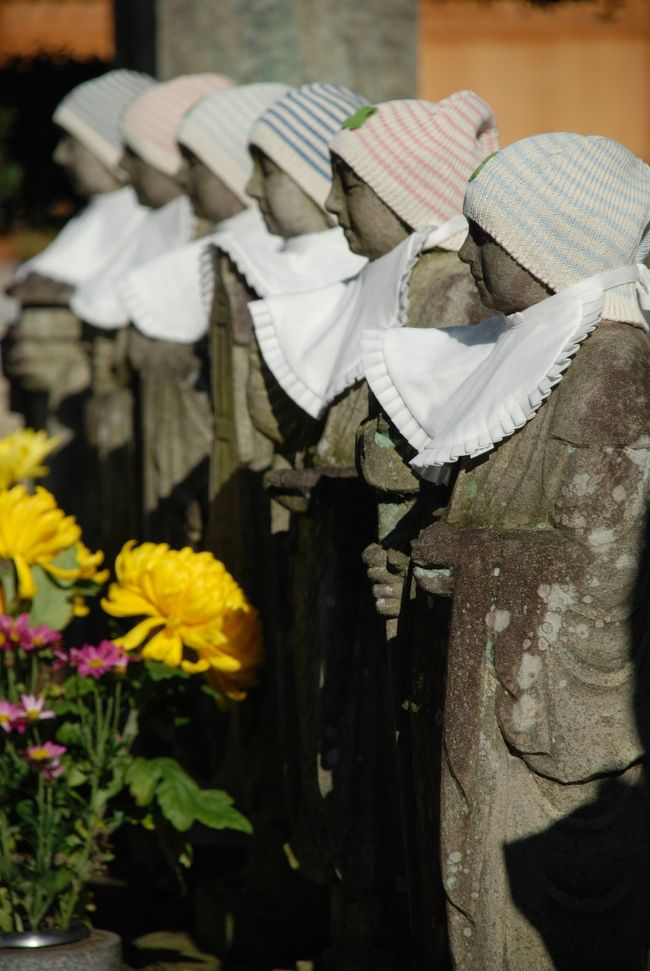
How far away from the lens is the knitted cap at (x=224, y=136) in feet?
27.1

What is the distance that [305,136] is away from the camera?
7.00 meters

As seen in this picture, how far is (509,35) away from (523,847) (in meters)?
13.5

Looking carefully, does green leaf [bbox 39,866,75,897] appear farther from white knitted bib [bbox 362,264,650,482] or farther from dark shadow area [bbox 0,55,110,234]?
dark shadow area [bbox 0,55,110,234]

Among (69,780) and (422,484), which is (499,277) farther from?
(69,780)

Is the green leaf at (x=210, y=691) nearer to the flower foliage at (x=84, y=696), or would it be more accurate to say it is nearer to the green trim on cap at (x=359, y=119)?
the flower foliage at (x=84, y=696)

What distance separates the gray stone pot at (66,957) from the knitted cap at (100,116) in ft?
18.5

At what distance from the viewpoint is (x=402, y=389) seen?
5.16m

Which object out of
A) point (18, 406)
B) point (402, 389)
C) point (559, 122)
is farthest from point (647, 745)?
point (559, 122)

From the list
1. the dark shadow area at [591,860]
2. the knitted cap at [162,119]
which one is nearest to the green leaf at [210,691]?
the dark shadow area at [591,860]

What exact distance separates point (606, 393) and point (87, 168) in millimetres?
6597

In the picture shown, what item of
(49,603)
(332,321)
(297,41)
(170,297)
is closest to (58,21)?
(297,41)

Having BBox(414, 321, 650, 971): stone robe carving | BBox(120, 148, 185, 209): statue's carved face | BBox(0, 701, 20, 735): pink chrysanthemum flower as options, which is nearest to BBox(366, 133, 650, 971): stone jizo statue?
BBox(414, 321, 650, 971): stone robe carving

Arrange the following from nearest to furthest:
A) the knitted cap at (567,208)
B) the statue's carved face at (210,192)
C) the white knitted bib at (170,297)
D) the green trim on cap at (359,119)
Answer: the knitted cap at (567,208) → the green trim on cap at (359,119) → the statue's carved face at (210,192) → the white knitted bib at (170,297)

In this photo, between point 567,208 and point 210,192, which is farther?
point 210,192
